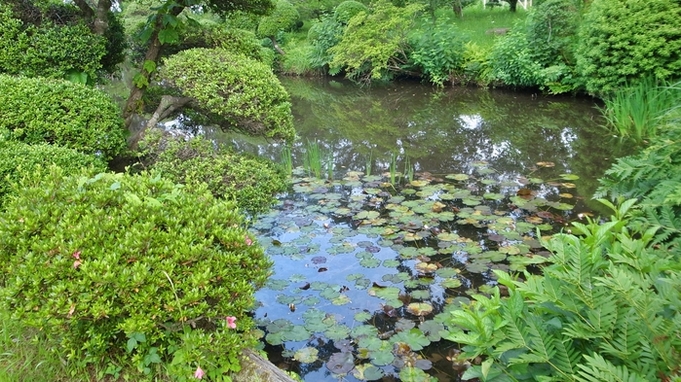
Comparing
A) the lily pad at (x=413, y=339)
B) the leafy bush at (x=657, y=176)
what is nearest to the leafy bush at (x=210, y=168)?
the lily pad at (x=413, y=339)

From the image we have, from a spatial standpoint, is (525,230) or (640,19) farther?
(640,19)

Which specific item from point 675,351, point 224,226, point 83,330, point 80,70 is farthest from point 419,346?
point 80,70

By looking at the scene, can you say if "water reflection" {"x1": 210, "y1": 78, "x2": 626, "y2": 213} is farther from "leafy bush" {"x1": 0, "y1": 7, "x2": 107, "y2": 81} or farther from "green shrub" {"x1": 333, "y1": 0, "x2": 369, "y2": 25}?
"green shrub" {"x1": 333, "y1": 0, "x2": 369, "y2": 25}

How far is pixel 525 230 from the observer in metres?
3.88

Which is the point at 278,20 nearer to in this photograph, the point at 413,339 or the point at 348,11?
the point at 348,11

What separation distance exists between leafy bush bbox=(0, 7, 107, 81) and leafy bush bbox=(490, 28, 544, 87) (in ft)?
26.7

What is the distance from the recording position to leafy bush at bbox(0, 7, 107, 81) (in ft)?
10.4

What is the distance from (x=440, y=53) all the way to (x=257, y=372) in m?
10.3

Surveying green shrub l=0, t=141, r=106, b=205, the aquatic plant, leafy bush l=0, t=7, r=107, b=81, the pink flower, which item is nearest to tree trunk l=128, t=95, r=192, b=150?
leafy bush l=0, t=7, r=107, b=81

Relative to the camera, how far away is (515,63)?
31.3ft

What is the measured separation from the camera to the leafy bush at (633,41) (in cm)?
664

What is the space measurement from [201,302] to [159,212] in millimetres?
461

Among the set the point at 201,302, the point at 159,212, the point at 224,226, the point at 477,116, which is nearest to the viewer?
the point at 201,302

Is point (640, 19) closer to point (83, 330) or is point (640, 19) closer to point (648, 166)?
point (648, 166)
